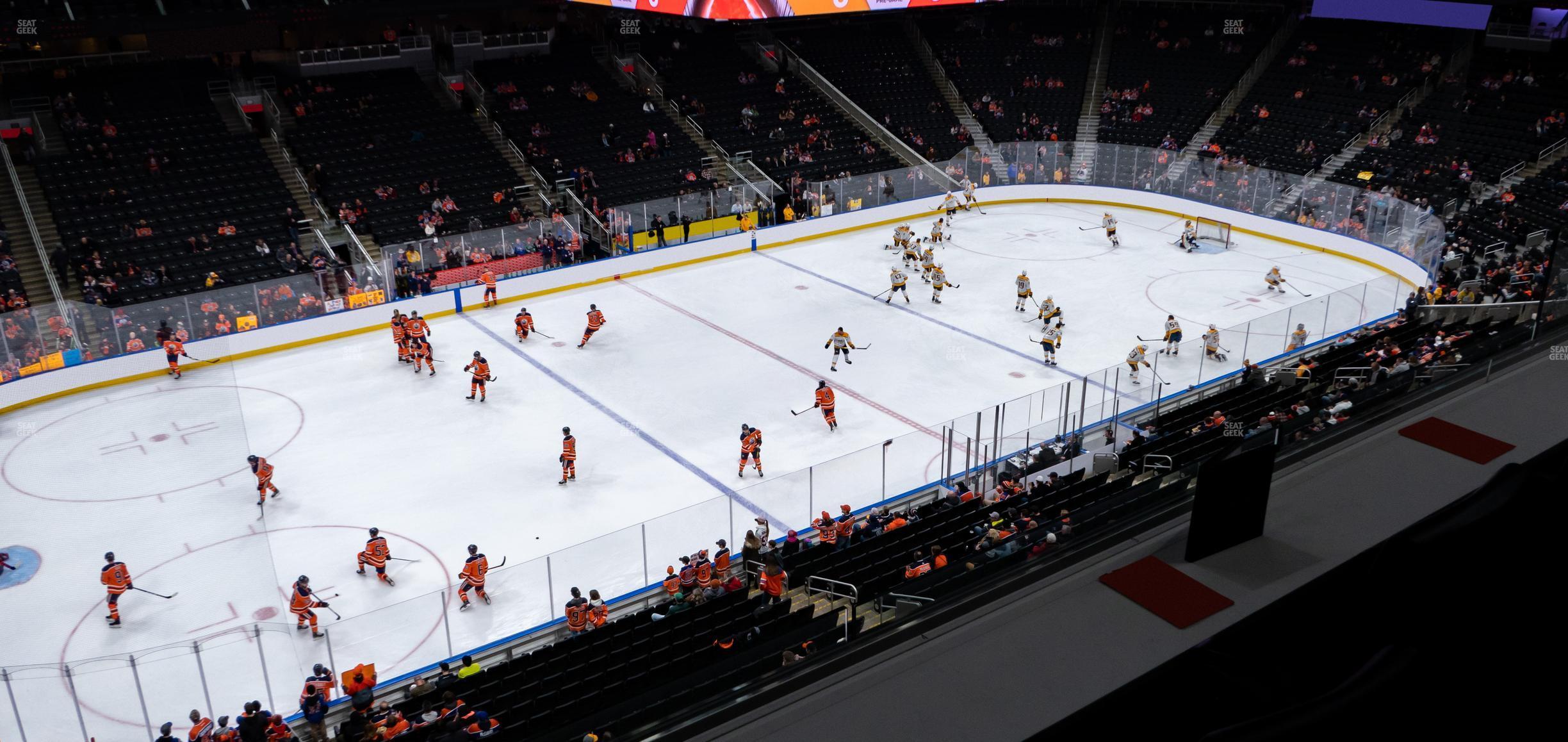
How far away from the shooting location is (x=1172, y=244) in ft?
103

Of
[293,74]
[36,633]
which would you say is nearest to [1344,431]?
[36,633]

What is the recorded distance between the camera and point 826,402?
60.7 feet

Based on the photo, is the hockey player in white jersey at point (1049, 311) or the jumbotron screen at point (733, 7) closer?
the hockey player in white jersey at point (1049, 311)

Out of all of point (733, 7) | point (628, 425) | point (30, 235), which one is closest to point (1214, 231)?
point (733, 7)

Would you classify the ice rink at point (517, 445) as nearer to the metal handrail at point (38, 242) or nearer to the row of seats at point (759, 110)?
the metal handrail at point (38, 242)

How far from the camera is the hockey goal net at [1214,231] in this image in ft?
102

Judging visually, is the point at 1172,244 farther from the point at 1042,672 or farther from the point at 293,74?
the point at 1042,672

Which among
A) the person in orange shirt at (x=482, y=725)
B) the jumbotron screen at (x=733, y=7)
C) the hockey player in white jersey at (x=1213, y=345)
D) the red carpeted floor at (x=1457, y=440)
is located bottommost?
the person in orange shirt at (x=482, y=725)

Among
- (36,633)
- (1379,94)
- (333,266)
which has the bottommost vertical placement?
(36,633)

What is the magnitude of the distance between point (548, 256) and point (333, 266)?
552 centimetres

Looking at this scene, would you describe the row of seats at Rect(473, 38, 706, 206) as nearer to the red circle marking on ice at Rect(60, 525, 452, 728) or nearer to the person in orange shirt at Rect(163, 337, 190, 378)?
the person in orange shirt at Rect(163, 337, 190, 378)

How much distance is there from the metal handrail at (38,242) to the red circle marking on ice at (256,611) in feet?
30.5

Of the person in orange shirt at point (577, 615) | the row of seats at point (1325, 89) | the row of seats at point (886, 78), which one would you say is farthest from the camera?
the row of seats at point (886, 78)

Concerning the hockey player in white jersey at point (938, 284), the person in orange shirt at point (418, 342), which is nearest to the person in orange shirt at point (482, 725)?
the person in orange shirt at point (418, 342)
